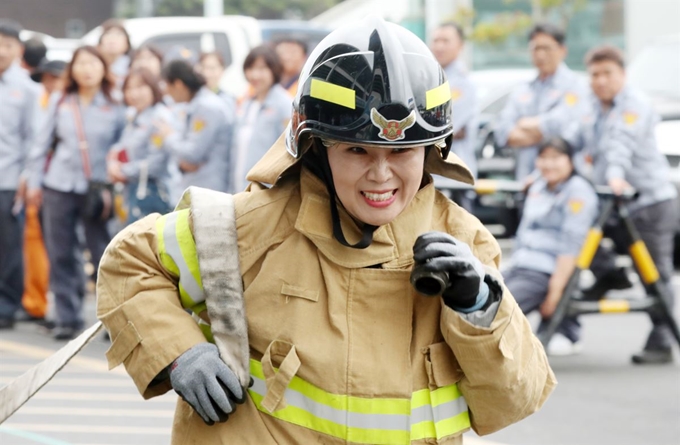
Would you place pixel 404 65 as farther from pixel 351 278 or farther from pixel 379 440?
pixel 379 440

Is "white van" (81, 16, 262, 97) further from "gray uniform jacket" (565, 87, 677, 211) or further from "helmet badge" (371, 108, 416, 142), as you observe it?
"helmet badge" (371, 108, 416, 142)

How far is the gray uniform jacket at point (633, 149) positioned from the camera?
8.01m

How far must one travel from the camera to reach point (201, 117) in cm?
895

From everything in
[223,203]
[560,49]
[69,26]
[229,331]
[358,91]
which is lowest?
[69,26]

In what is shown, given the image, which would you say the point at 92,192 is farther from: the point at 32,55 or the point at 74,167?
the point at 32,55

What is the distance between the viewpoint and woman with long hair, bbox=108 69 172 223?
8773mm

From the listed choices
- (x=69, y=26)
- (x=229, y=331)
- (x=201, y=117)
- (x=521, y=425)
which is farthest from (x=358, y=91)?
(x=69, y=26)

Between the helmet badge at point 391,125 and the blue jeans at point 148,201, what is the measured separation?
242 inches

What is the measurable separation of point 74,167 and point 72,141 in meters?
0.18

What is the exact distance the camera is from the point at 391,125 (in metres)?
2.67

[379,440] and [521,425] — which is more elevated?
[379,440]

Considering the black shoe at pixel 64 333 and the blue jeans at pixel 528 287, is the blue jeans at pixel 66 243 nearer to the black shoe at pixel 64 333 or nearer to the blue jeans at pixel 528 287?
the black shoe at pixel 64 333

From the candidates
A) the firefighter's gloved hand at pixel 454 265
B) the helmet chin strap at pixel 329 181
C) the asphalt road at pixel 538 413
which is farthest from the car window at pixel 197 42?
the firefighter's gloved hand at pixel 454 265

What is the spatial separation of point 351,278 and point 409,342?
177mm
